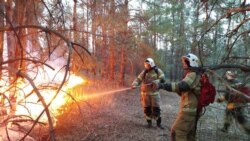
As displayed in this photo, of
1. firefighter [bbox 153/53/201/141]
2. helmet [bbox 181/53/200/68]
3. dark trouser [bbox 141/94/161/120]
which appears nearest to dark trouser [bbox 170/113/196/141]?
firefighter [bbox 153/53/201/141]

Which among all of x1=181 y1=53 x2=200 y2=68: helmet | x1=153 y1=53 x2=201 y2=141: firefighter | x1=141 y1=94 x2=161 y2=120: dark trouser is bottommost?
x1=141 y1=94 x2=161 y2=120: dark trouser

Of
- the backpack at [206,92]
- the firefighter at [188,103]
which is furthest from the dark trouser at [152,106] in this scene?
the backpack at [206,92]

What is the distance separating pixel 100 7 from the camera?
26.8 ft

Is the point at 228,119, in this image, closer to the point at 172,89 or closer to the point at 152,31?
the point at 172,89

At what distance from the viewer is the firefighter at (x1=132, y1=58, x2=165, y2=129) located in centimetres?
966

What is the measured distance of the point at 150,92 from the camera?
976 centimetres

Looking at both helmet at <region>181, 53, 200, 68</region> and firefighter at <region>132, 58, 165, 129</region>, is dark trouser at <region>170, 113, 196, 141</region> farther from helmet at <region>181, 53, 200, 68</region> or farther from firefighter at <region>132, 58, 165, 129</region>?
firefighter at <region>132, 58, 165, 129</region>

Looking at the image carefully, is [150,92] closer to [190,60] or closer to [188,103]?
[188,103]

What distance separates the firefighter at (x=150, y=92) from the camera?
A: 9.66m

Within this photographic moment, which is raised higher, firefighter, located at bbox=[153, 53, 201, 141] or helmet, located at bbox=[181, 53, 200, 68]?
helmet, located at bbox=[181, 53, 200, 68]

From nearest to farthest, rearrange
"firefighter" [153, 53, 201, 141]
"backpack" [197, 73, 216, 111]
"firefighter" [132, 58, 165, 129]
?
1. "backpack" [197, 73, 216, 111]
2. "firefighter" [153, 53, 201, 141]
3. "firefighter" [132, 58, 165, 129]

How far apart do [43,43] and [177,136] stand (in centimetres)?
336

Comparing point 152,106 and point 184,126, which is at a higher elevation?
point 184,126

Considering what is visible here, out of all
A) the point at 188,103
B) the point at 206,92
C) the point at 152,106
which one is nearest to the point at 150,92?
the point at 152,106
